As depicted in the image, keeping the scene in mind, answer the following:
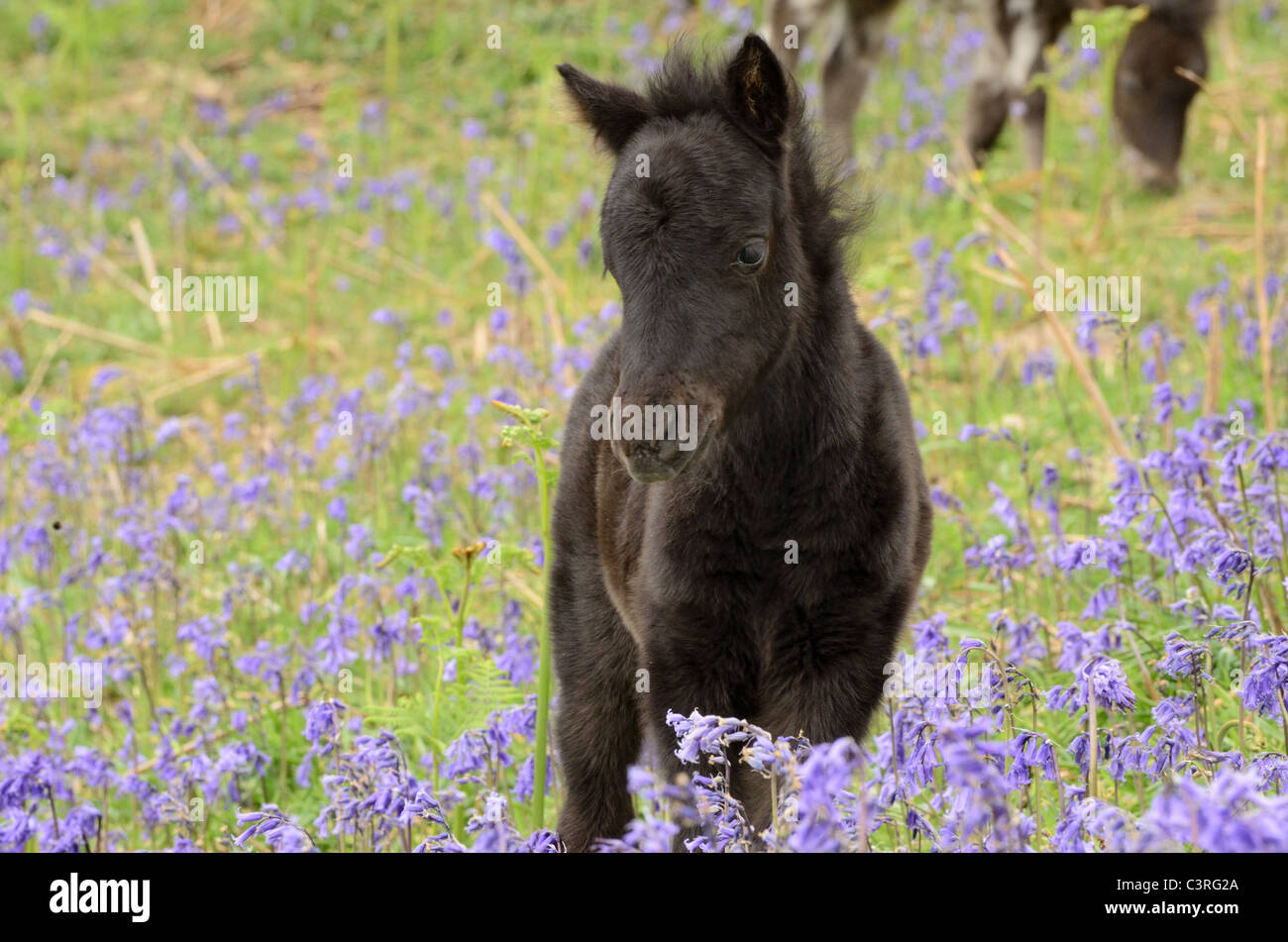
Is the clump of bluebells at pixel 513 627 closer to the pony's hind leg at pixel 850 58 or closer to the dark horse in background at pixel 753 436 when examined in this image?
the dark horse in background at pixel 753 436

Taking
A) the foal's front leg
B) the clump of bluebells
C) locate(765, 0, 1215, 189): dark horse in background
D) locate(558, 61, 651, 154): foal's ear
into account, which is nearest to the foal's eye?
locate(558, 61, 651, 154): foal's ear

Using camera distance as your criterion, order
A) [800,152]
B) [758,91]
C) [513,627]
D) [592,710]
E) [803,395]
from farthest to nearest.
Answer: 1. [513,627]
2. [592,710]
3. [800,152]
4. [803,395]
5. [758,91]

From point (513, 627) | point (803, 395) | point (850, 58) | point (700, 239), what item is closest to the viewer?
point (700, 239)

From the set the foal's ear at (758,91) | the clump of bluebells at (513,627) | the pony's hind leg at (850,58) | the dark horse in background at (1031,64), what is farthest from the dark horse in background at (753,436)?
the pony's hind leg at (850,58)

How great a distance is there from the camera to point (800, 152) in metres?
3.46

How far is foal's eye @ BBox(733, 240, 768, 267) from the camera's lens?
3045 millimetres

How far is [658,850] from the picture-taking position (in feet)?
5.95

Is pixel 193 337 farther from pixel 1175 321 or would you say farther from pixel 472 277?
pixel 1175 321

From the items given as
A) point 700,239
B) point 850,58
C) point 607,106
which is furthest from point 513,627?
point 850,58

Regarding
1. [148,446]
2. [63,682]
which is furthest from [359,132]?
[63,682]

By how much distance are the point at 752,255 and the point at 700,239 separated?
146mm

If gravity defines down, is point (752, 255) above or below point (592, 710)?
above

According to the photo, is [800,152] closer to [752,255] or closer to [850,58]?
[752,255]
